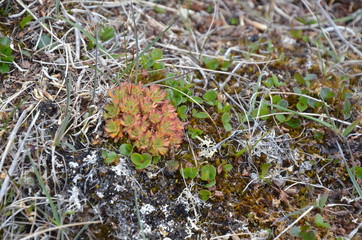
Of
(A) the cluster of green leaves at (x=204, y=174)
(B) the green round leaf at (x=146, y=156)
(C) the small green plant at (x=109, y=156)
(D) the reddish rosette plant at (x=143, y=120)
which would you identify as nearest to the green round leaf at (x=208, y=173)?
(A) the cluster of green leaves at (x=204, y=174)

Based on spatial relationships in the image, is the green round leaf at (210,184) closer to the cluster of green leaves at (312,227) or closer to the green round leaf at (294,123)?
the cluster of green leaves at (312,227)

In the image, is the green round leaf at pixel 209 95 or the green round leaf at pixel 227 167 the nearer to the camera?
the green round leaf at pixel 227 167

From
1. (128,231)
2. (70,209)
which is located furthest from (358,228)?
(70,209)

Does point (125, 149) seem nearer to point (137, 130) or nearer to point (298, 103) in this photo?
point (137, 130)

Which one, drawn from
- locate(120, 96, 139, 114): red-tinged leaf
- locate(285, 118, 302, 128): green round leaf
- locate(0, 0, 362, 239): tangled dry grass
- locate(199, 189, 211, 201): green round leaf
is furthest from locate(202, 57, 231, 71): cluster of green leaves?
locate(199, 189, 211, 201): green round leaf

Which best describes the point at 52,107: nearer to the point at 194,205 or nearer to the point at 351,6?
the point at 194,205
